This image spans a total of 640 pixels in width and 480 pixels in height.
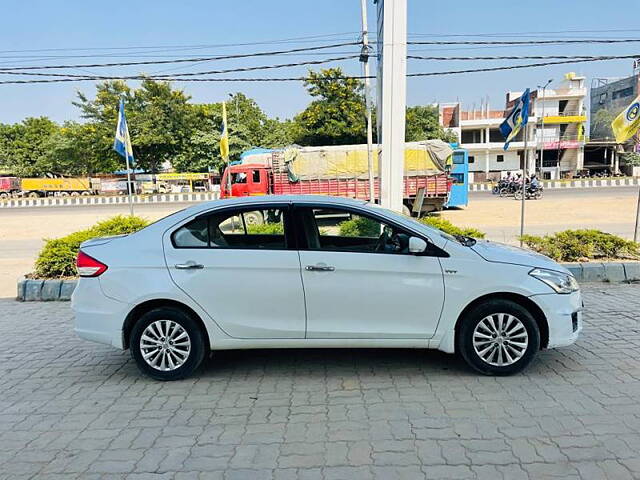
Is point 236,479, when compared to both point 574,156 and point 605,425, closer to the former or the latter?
point 605,425

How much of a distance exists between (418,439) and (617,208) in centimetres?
1989

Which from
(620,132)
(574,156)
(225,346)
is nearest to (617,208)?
(620,132)

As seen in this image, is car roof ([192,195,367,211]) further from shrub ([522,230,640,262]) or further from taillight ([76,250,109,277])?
shrub ([522,230,640,262])

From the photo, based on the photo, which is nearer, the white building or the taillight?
the taillight

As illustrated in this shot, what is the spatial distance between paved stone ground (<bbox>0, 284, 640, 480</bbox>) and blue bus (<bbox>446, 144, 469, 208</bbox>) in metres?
17.4

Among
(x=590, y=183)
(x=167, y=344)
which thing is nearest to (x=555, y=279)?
(x=167, y=344)

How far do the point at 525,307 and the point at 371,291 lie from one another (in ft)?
4.16

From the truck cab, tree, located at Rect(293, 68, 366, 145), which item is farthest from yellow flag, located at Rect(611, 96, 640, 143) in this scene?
tree, located at Rect(293, 68, 366, 145)

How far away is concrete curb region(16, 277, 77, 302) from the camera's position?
691 cm

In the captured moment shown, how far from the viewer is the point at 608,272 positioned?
6.96 metres

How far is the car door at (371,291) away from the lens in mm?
3732

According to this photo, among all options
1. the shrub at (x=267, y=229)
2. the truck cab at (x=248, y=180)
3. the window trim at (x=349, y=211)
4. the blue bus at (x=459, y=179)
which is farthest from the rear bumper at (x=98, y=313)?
the blue bus at (x=459, y=179)

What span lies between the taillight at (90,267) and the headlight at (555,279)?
349cm

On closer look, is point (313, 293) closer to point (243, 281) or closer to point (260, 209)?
point (243, 281)
